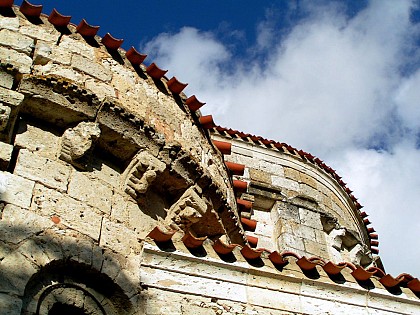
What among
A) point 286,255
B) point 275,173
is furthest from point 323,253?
point 286,255

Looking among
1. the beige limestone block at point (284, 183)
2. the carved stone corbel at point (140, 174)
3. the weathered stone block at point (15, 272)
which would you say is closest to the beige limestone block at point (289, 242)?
the beige limestone block at point (284, 183)

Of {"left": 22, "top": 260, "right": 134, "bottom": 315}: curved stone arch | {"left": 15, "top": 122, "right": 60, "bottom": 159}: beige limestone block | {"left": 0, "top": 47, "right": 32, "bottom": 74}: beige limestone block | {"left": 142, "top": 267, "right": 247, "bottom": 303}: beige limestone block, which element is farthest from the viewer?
{"left": 0, "top": 47, "right": 32, "bottom": 74}: beige limestone block

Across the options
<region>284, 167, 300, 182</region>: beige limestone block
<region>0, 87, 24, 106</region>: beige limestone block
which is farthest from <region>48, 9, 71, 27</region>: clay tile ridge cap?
<region>284, 167, 300, 182</region>: beige limestone block

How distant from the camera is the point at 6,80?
16.7 feet

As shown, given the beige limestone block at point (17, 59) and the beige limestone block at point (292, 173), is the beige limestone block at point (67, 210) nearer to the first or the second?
the beige limestone block at point (17, 59)

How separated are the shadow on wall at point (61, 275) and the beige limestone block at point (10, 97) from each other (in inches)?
39.0

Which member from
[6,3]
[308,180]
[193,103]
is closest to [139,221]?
[193,103]

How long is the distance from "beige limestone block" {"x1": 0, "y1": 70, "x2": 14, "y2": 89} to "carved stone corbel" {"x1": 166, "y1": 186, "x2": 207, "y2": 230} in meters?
1.75

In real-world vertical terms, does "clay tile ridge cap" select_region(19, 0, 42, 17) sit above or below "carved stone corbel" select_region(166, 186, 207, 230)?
above

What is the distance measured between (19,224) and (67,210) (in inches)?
17.4

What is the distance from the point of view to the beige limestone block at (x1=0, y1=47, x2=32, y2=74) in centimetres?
527

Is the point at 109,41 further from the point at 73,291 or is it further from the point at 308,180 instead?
the point at 308,180

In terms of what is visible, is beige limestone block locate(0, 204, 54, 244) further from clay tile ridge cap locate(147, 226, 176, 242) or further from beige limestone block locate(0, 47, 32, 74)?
beige limestone block locate(0, 47, 32, 74)

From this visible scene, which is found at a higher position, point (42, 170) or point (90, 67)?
point (90, 67)
